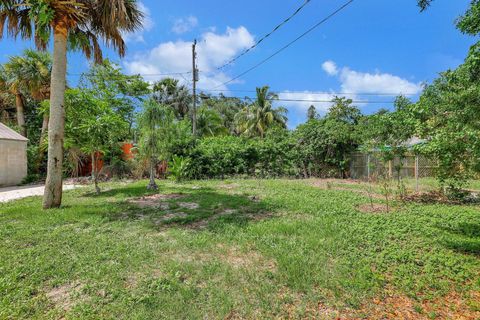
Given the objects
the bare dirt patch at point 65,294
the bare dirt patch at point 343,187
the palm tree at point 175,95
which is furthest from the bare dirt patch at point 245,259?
the palm tree at point 175,95

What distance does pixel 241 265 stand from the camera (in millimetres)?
3479

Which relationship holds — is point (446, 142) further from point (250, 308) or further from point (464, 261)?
point (250, 308)

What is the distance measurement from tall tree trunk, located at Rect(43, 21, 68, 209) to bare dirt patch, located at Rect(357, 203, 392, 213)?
7466 millimetres

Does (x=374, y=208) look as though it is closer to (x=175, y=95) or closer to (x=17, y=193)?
(x=17, y=193)

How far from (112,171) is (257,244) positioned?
1309 centimetres

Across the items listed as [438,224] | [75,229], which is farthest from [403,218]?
[75,229]

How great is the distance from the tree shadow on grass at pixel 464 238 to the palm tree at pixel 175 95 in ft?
74.3

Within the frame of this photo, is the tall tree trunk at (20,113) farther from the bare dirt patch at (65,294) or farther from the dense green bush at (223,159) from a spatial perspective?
the bare dirt patch at (65,294)

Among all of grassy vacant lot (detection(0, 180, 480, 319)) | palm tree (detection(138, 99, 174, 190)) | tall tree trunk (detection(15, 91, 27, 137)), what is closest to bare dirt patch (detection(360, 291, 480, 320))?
grassy vacant lot (detection(0, 180, 480, 319))

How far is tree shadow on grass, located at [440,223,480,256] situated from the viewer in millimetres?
4043

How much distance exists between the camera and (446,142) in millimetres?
3549

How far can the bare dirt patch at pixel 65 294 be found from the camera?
2.70 meters

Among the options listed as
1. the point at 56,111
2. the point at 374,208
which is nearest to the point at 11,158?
the point at 56,111

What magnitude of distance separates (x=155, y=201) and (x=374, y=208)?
230 inches
